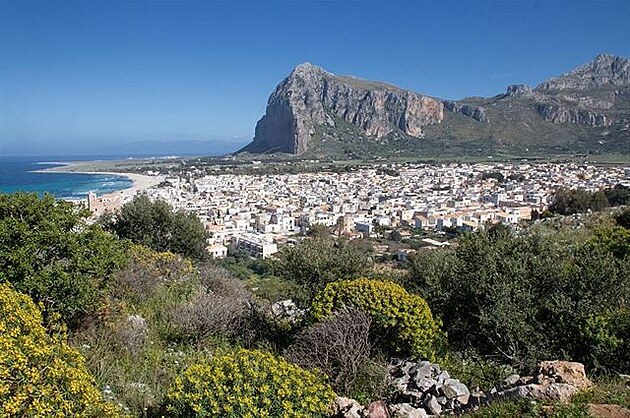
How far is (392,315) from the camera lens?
5.34 metres

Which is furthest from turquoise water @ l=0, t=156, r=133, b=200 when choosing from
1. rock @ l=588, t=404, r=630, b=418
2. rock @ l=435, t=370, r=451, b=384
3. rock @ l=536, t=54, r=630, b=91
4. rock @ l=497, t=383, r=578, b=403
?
rock @ l=536, t=54, r=630, b=91

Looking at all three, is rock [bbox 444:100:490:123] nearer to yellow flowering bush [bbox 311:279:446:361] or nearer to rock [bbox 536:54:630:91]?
rock [bbox 536:54:630:91]

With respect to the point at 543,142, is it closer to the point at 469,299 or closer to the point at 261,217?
the point at 261,217

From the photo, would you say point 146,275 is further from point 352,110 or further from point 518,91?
point 518,91

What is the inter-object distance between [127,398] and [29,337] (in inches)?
53.2

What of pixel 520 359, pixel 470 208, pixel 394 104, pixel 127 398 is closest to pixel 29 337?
pixel 127 398

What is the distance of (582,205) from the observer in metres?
28.0

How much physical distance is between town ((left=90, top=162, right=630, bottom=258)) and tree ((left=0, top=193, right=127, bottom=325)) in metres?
18.8

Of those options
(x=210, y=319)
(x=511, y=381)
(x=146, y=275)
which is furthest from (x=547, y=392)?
(x=146, y=275)

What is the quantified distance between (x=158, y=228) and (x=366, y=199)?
159ft

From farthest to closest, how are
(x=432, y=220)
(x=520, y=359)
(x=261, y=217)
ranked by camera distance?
1. (x=261, y=217)
2. (x=432, y=220)
3. (x=520, y=359)

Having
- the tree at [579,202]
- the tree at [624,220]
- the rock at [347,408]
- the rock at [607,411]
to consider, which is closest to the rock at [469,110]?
→ the tree at [579,202]

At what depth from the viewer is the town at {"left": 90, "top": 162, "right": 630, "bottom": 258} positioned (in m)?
40.1

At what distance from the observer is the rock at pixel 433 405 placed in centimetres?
416
